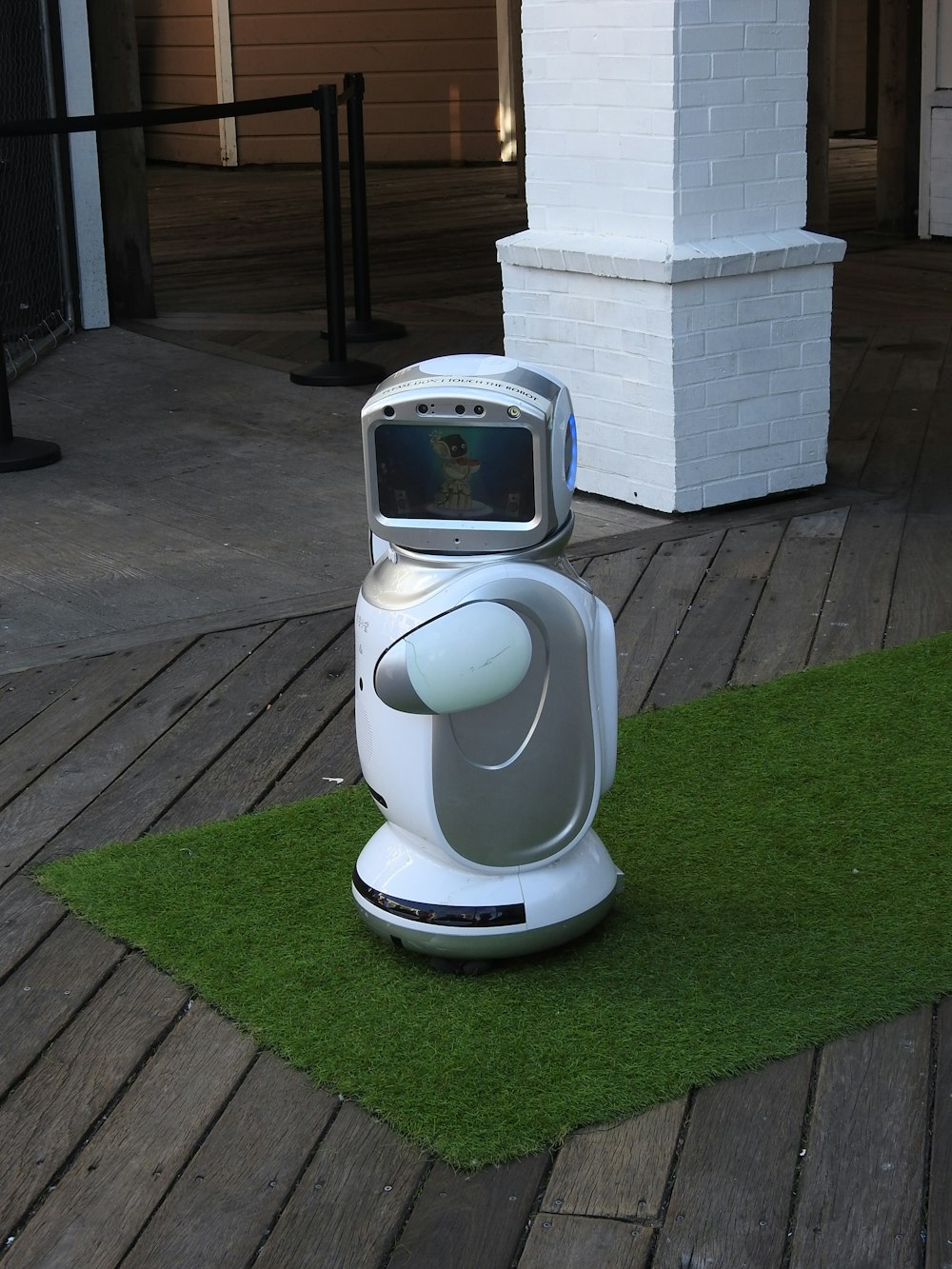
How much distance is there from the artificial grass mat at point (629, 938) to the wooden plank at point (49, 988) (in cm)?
6

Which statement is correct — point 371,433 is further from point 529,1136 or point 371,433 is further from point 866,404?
point 866,404

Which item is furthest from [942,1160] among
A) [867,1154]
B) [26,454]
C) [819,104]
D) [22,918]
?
[819,104]

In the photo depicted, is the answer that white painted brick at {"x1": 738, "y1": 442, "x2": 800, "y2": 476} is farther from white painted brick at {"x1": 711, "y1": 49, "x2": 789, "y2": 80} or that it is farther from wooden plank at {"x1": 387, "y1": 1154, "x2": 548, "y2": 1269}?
wooden plank at {"x1": 387, "y1": 1154, "x2": 548, "y2": 1269}

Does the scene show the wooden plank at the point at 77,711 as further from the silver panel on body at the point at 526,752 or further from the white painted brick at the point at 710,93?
the white painted brick at the point at 710,93

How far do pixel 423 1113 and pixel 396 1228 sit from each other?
21cm

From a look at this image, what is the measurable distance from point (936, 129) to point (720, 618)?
7.35 m

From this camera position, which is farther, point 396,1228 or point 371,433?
point 371,433

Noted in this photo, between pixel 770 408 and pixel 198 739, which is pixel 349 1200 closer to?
pixel 198 739

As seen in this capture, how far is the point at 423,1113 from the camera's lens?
88.5 inches

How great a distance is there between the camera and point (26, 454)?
577 cm

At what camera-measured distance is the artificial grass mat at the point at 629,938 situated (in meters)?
2.33

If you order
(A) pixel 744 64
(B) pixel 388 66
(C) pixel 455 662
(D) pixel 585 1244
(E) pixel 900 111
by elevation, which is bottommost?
(D) pixel 585 1244

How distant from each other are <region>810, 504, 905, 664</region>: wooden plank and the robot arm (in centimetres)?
166

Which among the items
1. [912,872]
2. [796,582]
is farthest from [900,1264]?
[796,582]
